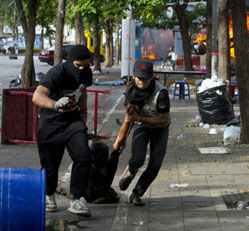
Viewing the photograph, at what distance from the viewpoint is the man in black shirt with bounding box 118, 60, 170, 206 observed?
21.9ft

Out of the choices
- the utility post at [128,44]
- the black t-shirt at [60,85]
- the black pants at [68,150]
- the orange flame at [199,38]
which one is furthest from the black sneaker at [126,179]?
the orange flame at [199,38]

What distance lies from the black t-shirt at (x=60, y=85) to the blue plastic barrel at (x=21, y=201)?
139cm

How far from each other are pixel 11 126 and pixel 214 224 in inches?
233

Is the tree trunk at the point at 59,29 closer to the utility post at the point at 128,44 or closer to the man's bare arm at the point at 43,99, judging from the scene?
the utility post at the point at 128,44

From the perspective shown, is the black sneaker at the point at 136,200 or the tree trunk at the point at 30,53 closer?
the black sneaker at the point at 136,200

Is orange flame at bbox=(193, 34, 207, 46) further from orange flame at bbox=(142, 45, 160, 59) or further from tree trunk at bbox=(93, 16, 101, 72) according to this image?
tree trunk at bbox=(93, 16, 101, 72)

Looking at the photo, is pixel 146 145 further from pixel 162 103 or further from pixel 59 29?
pixel 59 29

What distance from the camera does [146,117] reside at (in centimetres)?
674

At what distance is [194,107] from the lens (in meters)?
18.3

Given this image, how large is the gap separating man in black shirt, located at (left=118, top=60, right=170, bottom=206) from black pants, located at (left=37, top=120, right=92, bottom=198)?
0.53 m

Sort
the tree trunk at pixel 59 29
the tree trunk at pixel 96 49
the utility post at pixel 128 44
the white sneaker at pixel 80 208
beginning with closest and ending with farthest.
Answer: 1. the white sneaker at pixel 80 208
2. the tree trunk at pixel 59 29
3. the utility post at pixel 128 44
4. the tree trunk at pixel 96 49

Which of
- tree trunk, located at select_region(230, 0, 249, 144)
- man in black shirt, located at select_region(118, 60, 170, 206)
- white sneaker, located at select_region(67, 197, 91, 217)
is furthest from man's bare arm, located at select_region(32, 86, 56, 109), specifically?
tree trunk, located at select_region(230, 0, 249, 144)

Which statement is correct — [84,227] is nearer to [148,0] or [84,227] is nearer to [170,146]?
[170,146]

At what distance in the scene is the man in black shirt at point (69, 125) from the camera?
6469 mm
